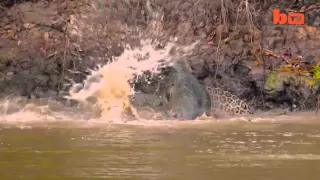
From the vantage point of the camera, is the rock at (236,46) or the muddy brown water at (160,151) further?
the rock at (236,46)

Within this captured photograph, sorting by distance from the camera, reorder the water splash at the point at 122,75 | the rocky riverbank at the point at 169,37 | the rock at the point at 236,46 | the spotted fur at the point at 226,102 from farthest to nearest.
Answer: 1. the rock at the point at 236,46
2. the rocky riverbank at the point at 169,37
3. the spotted fur at the point at 226,102
4. the water splash at the point at 122,75

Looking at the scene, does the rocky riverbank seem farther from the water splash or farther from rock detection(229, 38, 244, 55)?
the water splash

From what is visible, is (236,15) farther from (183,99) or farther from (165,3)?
(183,99)

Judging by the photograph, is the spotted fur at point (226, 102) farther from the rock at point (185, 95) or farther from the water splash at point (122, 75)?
the water splash at point (122, 75)

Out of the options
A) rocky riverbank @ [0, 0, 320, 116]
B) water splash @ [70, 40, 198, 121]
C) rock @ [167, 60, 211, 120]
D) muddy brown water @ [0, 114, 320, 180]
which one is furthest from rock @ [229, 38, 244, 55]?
muddy brown water @ [0, 114, 320, 180]

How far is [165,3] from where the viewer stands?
5215 millimetres

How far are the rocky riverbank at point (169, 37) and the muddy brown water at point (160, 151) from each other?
1.21 metres

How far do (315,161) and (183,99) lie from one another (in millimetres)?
2083

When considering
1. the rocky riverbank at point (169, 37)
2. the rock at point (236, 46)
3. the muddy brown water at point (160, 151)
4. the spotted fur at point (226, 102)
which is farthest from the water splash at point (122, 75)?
the muddy brown water at point (160, 151)

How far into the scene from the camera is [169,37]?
5.08m

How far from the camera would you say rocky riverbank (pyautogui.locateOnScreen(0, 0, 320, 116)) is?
497cm

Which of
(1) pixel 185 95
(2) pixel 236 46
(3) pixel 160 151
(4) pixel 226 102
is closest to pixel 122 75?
(1) pixel 185 95

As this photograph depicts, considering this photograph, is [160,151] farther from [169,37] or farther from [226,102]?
[169,37]

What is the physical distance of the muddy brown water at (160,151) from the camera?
7.19ft
